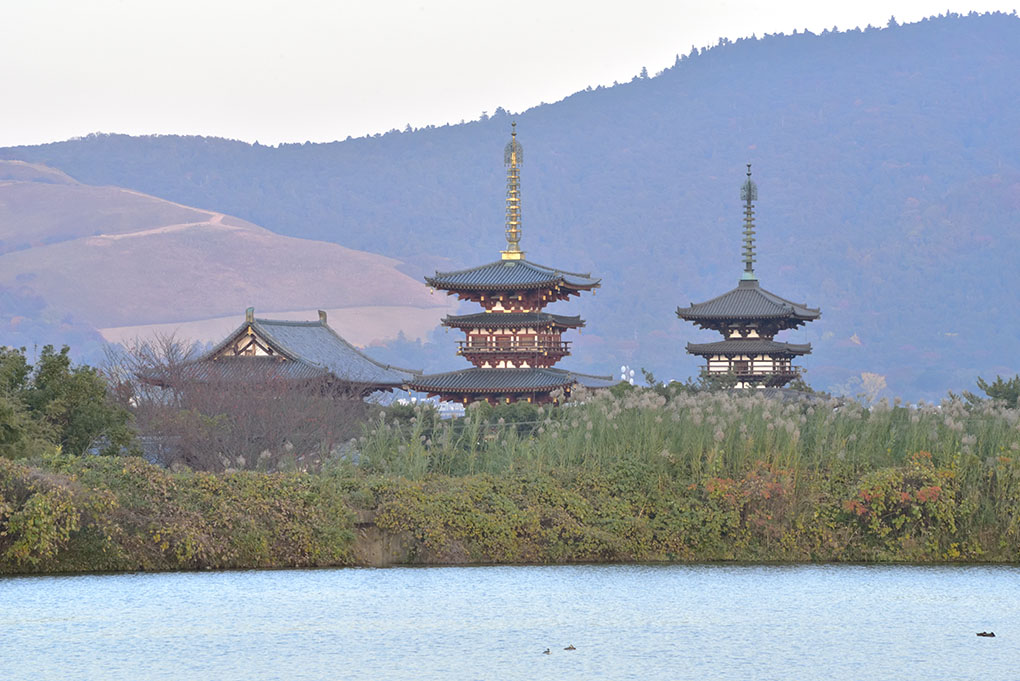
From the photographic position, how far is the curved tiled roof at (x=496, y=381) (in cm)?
5841

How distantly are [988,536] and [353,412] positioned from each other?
96.4 ft

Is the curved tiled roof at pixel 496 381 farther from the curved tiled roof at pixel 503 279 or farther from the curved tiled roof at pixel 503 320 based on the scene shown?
the curved tiled roof at pixel 503 279

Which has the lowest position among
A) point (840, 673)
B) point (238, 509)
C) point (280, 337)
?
point (840, 673)

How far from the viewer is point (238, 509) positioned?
20719mm

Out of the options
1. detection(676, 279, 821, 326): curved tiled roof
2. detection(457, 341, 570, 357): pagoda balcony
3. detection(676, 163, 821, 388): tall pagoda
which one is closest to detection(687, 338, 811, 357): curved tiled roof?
detection(676, 163, 821, 388): tall pagoda

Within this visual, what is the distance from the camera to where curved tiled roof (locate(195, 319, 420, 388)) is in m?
58.2

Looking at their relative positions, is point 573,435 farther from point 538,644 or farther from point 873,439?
point 538,644

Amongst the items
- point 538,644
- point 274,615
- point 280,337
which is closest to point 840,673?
point 538,644

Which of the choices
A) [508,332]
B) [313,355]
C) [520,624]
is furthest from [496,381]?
[520,624]

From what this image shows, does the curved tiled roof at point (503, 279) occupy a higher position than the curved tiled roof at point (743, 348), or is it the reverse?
the curved tiled roof at point (503, 279)

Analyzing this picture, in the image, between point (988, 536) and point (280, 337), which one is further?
point (280, 337)

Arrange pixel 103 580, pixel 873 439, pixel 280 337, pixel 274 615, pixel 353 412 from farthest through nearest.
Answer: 1. pixel 280 337
2. pixel 353 412
3. pixel 873 439
4. pixel 103 580
5. pixel 274 615

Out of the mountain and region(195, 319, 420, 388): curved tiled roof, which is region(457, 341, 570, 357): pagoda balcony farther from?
the mountain

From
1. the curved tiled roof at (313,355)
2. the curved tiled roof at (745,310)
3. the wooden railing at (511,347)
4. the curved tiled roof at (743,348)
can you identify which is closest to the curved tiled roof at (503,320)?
the wooden railing at (511,347)
